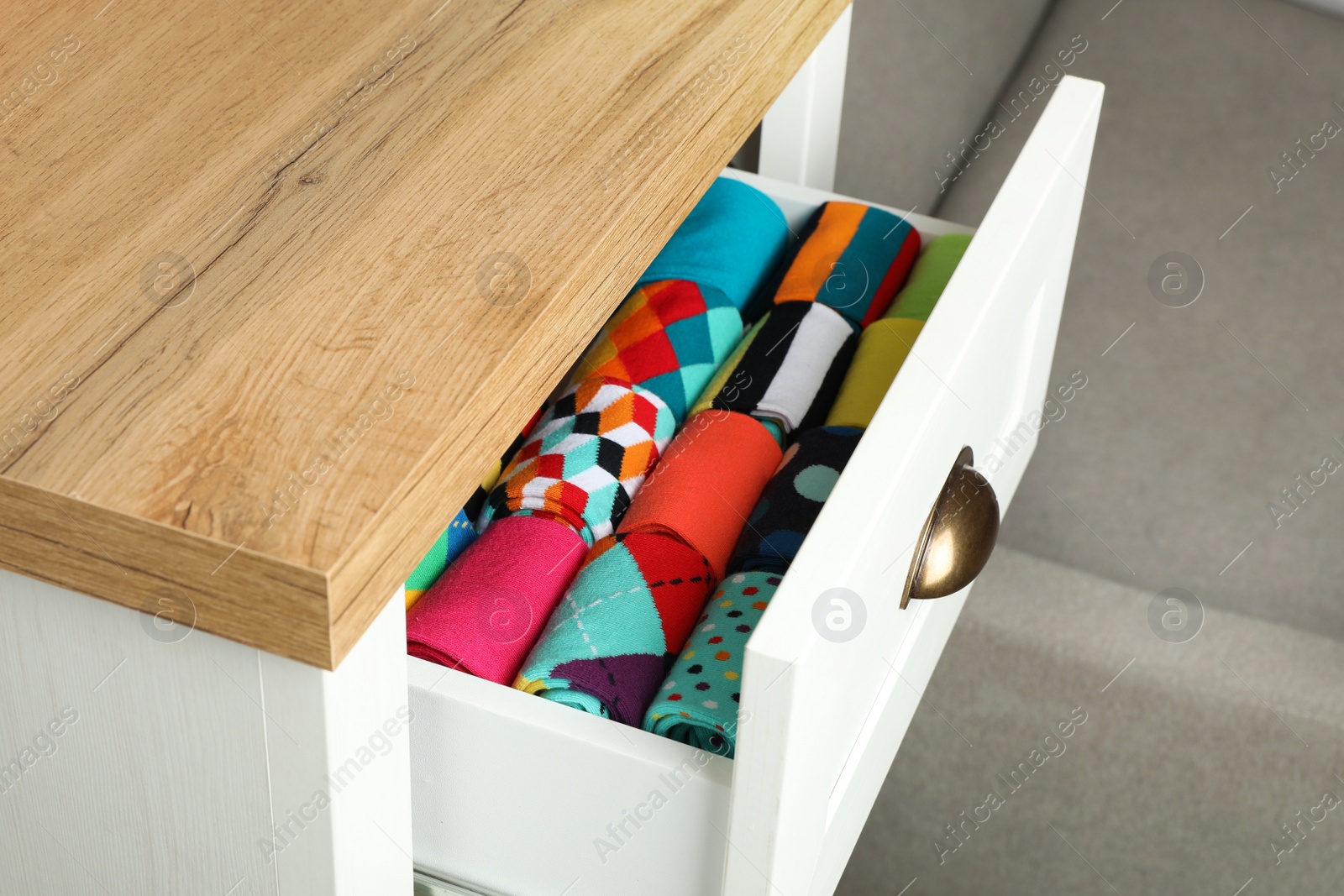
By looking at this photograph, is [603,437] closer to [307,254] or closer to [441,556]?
[441,556]

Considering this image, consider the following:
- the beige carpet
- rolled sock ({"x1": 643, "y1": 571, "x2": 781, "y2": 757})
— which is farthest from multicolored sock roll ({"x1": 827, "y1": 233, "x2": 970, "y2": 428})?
the beige carpet

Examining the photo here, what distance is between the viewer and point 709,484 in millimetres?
581

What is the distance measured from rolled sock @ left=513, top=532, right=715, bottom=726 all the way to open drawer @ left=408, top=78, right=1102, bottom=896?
41 mm

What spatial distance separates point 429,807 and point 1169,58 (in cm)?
126

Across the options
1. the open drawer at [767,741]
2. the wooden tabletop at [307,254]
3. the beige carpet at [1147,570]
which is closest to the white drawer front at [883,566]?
the open drawer at [767,741]

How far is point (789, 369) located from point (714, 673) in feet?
0.66

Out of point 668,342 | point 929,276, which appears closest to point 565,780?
point 668,342

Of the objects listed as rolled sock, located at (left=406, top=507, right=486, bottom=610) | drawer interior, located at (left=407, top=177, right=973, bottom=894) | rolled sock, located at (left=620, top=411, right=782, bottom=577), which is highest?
rolled sock, located at (left=620, top=411, right=782, bottom=577)

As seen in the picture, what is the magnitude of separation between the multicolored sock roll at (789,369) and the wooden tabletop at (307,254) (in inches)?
5.3

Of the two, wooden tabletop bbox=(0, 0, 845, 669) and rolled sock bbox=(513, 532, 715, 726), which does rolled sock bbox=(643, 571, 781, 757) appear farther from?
wooden tabletop bbox=(0, 0, 845, 669)

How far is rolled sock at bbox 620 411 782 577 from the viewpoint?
57 centimetres

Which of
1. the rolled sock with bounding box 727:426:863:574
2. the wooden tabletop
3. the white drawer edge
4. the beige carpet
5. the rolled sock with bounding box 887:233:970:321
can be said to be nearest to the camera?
the wooden tabletop

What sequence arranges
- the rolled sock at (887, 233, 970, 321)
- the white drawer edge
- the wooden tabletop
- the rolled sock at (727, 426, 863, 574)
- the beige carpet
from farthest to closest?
the beige carpet, the rolled sock at (887, 233, 970, 321), the rolled sock at (727, 426, 863, 574), the white drawer edge, the wooden tabletop

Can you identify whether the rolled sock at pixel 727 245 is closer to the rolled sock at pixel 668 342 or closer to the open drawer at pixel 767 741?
the rolled sock at pixel 668 342
